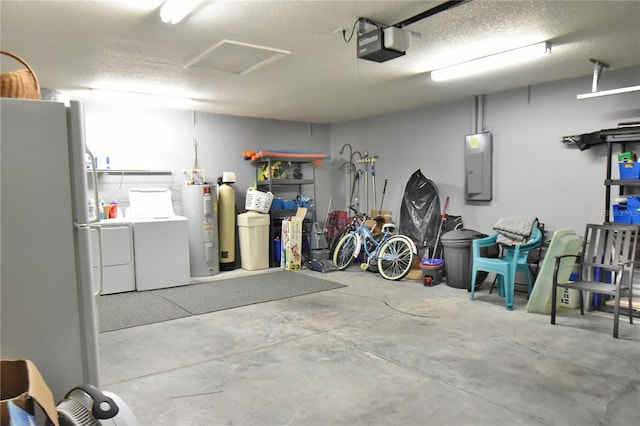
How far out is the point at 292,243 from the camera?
725 centimetres

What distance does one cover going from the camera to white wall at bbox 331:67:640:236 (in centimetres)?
507

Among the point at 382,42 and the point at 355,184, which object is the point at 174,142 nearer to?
the point at 355,184

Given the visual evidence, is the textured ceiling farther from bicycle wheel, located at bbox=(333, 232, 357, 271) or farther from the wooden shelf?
bicycle wheel, located at bbox=(333, 232, 357, 271)

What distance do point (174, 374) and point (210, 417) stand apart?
760mm

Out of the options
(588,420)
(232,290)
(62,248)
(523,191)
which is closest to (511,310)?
(523,191)

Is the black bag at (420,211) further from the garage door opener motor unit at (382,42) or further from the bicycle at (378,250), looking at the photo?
the garage door opener motor unit at (382,42)

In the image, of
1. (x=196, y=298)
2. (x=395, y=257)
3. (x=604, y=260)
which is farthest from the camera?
(x=395, y=257)

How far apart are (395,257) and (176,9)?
4.60m

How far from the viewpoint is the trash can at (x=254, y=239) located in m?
7.13

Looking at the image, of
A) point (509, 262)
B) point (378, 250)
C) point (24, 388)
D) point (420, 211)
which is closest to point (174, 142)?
point (378, 250)

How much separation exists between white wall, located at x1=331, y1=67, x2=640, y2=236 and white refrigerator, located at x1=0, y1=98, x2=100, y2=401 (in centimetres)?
544

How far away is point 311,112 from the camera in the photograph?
24.6ft

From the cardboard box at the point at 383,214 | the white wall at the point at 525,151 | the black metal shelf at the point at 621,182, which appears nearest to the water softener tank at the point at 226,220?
the cardboard box at the point at 383,214

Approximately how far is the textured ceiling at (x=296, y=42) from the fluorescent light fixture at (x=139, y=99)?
0.87 feet
